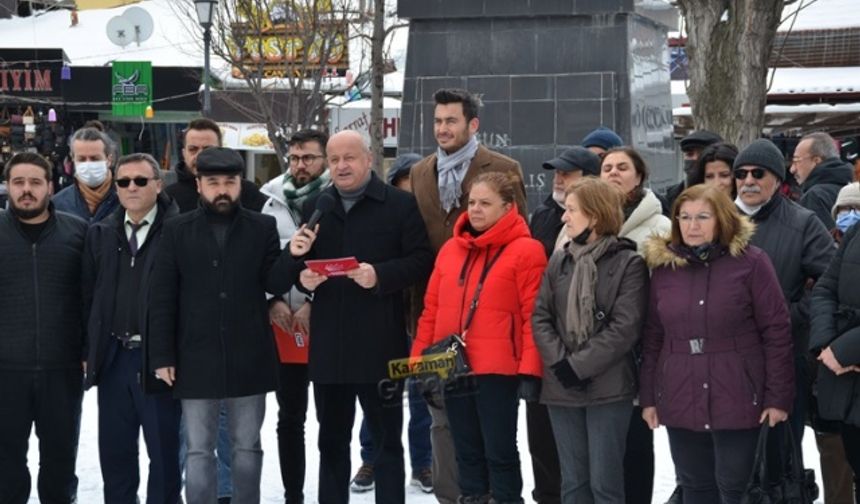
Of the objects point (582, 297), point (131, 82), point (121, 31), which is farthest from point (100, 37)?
point (582, 297)

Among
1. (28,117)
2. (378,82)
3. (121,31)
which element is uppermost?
(121,31)

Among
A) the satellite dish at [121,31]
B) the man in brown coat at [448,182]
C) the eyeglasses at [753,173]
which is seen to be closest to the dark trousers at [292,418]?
the man in brown coat at [448,182]

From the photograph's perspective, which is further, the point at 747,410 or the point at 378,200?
the point at 378,200

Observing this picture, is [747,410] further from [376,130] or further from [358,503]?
[376,130]

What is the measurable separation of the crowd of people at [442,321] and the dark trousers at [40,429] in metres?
0.01

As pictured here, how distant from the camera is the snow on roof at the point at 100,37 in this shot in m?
30.3

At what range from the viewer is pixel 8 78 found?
28734 millimetres

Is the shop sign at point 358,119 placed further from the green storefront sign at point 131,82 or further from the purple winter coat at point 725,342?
the purple winter coat at point 725,342

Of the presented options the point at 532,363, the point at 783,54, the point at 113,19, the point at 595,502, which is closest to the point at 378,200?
the point at 532,363

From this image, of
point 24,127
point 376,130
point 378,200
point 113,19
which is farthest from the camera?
point 113,19

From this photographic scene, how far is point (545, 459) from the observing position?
6.46 metres

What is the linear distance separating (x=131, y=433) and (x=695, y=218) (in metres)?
2.98

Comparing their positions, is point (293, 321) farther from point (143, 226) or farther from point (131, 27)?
point (131, 27)

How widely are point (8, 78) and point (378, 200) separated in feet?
80.3
